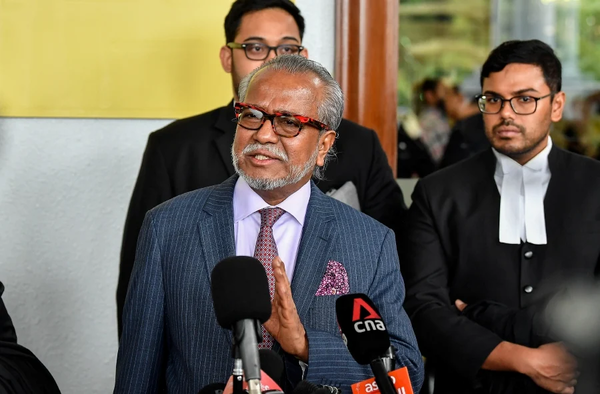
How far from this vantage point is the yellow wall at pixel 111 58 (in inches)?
150

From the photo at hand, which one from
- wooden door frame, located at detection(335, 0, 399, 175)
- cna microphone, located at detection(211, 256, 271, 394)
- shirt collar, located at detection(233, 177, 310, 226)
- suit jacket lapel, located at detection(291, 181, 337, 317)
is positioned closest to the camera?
cna microphone, located at detection(211, 256, 271, 394)

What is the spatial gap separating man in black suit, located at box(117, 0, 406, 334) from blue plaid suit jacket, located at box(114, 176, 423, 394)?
87cm

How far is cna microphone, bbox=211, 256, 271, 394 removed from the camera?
Result: 1.57 metres

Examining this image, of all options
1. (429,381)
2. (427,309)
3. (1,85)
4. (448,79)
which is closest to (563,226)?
(427,309)

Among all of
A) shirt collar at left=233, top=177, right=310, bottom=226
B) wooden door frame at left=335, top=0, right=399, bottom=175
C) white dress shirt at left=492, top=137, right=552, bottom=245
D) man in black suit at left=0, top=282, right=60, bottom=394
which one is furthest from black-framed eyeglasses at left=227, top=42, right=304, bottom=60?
man in black suit at left=0, top=282, right=60, bottom=394

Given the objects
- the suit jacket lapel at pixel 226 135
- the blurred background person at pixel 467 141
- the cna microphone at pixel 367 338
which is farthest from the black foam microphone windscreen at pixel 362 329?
the blurred background person at pixel 467 141

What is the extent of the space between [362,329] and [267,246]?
2.19 feet

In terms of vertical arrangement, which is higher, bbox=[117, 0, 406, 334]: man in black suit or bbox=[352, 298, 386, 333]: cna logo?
bbox=[117, 0, 406, 334]: man in black suit

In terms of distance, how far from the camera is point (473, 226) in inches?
135

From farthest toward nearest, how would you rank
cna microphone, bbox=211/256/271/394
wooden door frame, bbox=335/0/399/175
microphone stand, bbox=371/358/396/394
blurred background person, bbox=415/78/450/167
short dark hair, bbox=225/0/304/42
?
1. blurred background person, bbox=415/78/450/167
2. wooden door frame, bbox=335/0/399/175
3. short dark hair, bbox=225/0/304/42
4. microphone stand, bbox=371/358/396/394
5. cna microphone, bbox=211/256/271/394

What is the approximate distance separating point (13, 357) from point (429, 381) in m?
1.82

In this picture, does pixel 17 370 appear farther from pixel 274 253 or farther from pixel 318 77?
pixel 318 77

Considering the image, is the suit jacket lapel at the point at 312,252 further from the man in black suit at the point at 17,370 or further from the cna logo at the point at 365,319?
the man in black suit at the point at 17,370

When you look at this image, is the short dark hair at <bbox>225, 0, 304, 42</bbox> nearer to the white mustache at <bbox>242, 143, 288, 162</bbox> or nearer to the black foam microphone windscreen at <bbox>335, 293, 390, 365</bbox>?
the white mustache at <bbox>242, 143, 288, 162</bbox>
